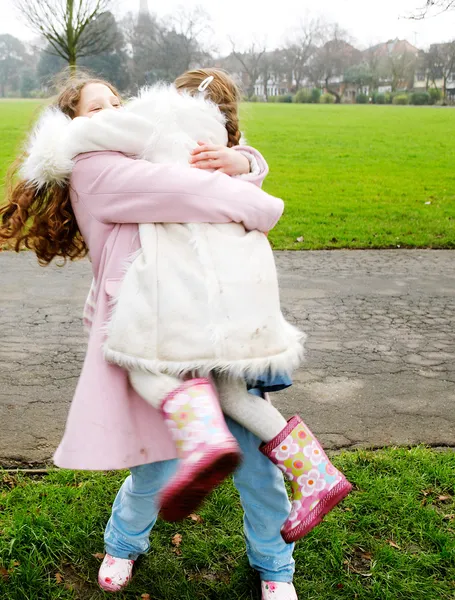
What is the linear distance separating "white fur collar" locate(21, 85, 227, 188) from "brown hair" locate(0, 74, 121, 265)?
0.23ft

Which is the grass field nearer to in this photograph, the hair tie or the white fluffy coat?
Answer: the hair tie

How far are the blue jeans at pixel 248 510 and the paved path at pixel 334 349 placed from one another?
1.01 metres

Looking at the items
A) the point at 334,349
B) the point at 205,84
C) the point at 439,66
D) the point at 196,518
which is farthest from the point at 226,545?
the point at 439,66

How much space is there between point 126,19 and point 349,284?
55.8 metres

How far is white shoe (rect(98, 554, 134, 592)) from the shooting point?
257 cm

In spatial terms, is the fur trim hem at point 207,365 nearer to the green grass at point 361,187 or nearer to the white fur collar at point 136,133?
the white fur collar at point 136,133

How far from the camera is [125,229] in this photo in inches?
83.9

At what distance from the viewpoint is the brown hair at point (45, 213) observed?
2297 millimetres

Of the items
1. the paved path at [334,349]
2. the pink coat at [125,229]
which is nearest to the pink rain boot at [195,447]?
the pink coat at [125,229]

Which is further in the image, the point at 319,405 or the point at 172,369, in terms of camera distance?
the point at 319,405

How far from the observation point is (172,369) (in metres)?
1.95

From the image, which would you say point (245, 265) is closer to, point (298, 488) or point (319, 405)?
point (298, 488)

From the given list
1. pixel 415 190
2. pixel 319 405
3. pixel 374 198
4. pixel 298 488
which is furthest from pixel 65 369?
pixel 415 190

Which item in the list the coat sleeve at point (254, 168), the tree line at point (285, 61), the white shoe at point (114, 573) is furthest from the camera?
the tree line at point (285, 61)
